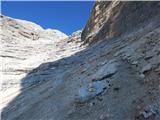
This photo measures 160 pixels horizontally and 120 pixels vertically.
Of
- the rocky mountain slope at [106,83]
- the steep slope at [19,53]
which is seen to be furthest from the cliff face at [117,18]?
the steep slope at [19,53]

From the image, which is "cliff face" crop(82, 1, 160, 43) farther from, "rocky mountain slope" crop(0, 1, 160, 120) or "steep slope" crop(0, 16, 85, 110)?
"steep slope" crop(0, 16, 85, 110)

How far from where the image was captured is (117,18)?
1992 cm

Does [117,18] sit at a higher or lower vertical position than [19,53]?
lower

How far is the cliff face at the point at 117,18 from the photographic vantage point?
54.9 feet

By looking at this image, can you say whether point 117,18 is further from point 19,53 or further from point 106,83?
point 19,53

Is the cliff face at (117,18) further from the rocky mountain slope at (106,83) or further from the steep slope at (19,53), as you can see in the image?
the steep slope at (19,53)

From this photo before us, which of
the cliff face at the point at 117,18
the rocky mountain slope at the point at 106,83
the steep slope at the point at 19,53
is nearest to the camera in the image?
the rocky mountain slope at the point at 106,83

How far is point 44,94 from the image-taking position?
43.6ft

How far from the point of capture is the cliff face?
16734 mm

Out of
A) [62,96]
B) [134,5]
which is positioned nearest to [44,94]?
[62,96]

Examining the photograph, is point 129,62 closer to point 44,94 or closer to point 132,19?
point 44,94

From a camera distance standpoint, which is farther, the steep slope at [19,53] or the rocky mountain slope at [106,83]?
the steep slope at [19,53]

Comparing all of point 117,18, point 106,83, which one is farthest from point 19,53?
point 106,83

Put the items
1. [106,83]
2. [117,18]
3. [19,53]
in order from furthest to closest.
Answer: [19,53], [117,18], [106,83]
